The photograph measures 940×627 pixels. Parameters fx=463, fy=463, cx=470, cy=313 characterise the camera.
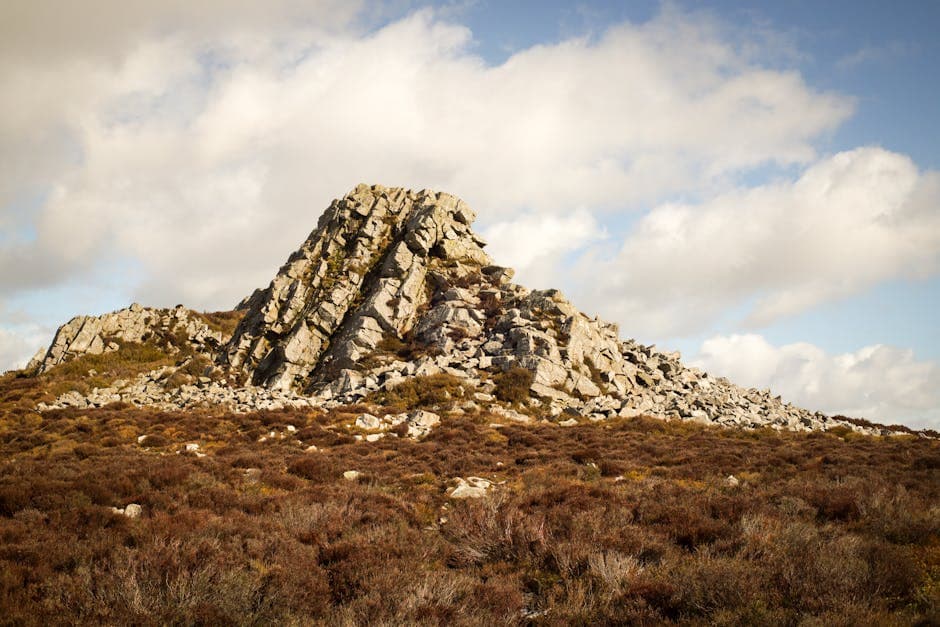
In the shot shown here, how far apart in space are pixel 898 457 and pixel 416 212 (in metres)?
44.7

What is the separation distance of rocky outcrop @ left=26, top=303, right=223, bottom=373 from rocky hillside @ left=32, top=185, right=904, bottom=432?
198 mm

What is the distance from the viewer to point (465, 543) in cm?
851

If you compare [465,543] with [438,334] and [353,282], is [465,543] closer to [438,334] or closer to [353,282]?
[438,334]

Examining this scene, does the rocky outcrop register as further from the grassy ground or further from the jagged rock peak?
the grassy ground

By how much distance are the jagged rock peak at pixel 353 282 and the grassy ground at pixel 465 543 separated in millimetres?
23233

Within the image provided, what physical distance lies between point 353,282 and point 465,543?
Answer: 3938cm

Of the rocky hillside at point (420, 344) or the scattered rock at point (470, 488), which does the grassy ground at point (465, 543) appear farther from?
the rocky hillside at point (420, 344)

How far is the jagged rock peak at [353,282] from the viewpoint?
39.7 meters

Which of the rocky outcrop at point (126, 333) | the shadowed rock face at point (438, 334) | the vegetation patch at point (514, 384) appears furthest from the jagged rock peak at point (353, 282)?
the rocky outcrop at point (126, 333)

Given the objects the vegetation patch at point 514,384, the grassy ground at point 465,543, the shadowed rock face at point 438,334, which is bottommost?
the grassy ground at point 465,543

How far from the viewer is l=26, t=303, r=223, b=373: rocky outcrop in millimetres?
49375

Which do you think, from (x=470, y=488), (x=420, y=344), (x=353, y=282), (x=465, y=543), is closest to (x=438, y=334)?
(x=420, y=344)

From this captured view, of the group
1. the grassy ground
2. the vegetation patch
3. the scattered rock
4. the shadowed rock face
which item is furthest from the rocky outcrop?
the scattered rock

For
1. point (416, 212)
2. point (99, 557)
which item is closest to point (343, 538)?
point (99, 557)
